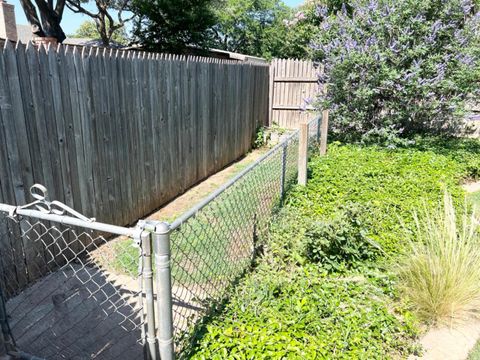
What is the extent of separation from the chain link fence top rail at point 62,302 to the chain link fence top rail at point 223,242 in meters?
0.37

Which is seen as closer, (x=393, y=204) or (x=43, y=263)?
(x=43, y=263)

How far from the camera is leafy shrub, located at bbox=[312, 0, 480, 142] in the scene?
7613 millimetres

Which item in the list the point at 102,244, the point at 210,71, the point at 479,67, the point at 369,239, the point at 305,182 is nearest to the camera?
the point at 369,239

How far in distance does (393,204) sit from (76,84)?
3948mm

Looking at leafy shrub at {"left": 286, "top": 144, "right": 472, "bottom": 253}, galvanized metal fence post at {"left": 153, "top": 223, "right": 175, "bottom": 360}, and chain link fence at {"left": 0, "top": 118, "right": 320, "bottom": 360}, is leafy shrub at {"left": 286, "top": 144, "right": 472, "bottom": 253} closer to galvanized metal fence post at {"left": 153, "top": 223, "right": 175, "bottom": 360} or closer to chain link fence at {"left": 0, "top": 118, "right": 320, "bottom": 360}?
chain link fence at {"left": 0, "top": 118, "right": 320, "bottom": 360}

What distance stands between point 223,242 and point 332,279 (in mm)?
1045

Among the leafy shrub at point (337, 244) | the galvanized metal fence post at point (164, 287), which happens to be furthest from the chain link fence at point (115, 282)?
the leafy shrub at point (337, 244)

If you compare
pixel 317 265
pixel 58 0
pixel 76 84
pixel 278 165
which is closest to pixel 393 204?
pixel 278 165

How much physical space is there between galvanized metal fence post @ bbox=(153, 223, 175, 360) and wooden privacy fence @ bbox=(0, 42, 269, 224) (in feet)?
7.11

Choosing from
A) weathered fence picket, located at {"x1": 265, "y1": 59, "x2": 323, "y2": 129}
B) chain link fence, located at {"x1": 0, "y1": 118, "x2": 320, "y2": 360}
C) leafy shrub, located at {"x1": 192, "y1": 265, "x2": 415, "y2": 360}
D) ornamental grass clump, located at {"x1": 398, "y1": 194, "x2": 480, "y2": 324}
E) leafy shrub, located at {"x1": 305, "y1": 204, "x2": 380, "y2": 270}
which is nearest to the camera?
chain link fence, located at {"x1": 0, "y1": 118, "x2": 320, "y2": 360}

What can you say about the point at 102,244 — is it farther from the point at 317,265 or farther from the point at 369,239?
the point at 369,239

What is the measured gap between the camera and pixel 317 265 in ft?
11.4

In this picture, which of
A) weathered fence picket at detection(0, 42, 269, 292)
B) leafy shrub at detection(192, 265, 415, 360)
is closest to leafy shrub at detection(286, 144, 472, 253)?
leafy shrub at detection(192, 265, 415, 360)

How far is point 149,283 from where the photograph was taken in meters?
1.72
